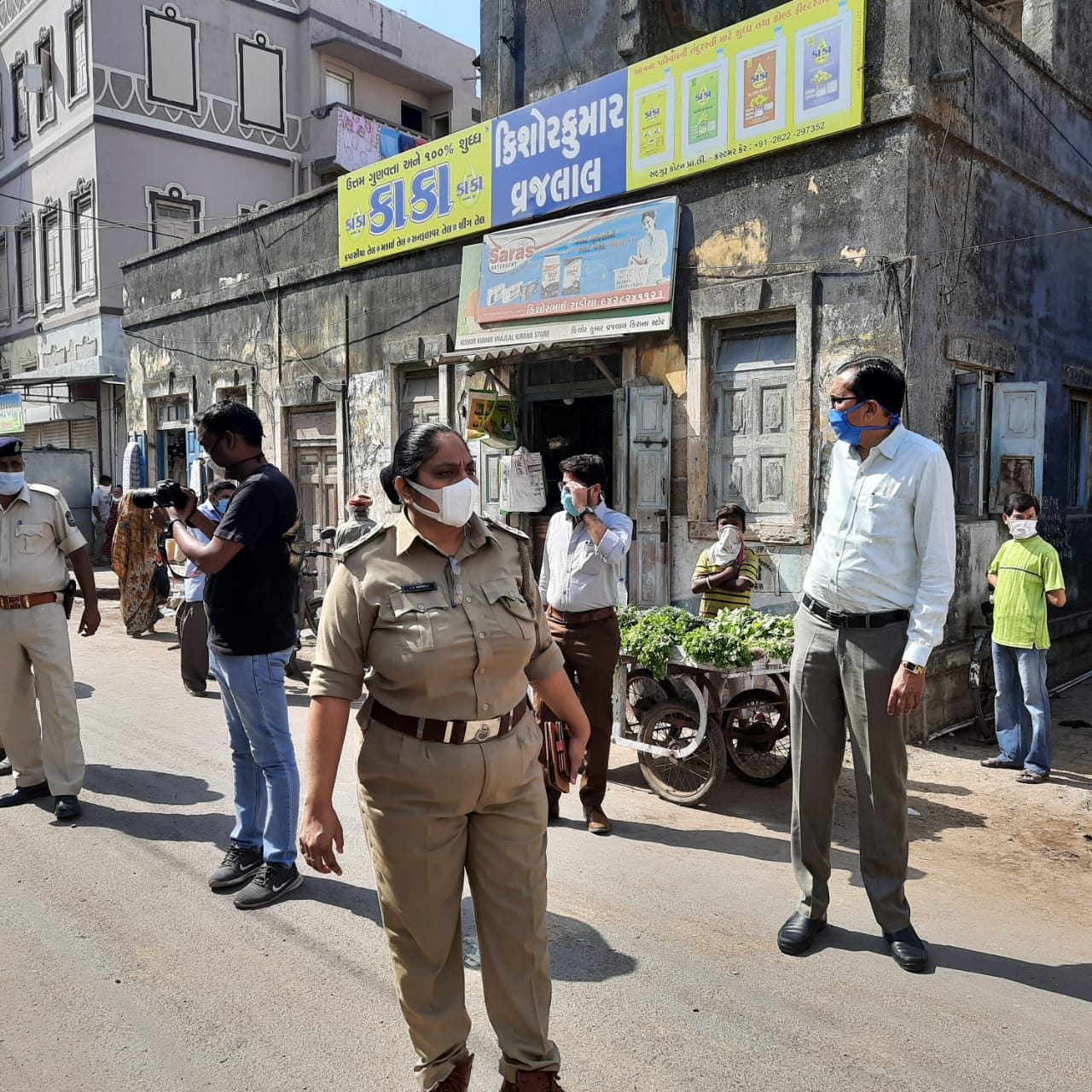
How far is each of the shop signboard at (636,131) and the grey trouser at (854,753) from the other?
17.2 feet

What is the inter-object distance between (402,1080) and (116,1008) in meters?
1.13

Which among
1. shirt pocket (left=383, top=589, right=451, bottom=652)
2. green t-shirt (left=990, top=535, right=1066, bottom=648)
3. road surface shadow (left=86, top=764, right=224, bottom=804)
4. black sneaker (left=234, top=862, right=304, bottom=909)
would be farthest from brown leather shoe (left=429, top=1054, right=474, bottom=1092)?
green t-shirt (left=990, top=535, right=1066, bottom=648)

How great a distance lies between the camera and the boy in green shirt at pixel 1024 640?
6504mm

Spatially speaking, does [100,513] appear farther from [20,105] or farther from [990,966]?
[990,966]

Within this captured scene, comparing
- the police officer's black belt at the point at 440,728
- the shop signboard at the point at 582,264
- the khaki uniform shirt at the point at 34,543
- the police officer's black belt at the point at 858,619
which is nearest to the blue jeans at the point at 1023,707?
the police officer's black belt at the point at 858,619

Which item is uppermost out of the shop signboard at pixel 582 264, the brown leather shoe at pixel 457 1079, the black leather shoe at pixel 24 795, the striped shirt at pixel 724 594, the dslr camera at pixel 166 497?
the shop signboard at pixel 582 264

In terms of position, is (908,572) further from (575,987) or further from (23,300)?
(23,300)

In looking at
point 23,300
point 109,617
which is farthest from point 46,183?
point 109,617

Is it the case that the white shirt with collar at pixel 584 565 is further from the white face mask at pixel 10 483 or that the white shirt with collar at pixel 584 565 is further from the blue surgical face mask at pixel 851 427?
the white face mask at pixel 10 483

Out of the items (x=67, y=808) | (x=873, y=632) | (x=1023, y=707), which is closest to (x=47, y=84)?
(x=67, y=808)

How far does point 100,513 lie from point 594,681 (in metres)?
17.4

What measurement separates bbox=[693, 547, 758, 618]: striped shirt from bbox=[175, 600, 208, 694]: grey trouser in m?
4.32

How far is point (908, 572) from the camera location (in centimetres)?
369

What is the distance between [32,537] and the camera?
5.25m
